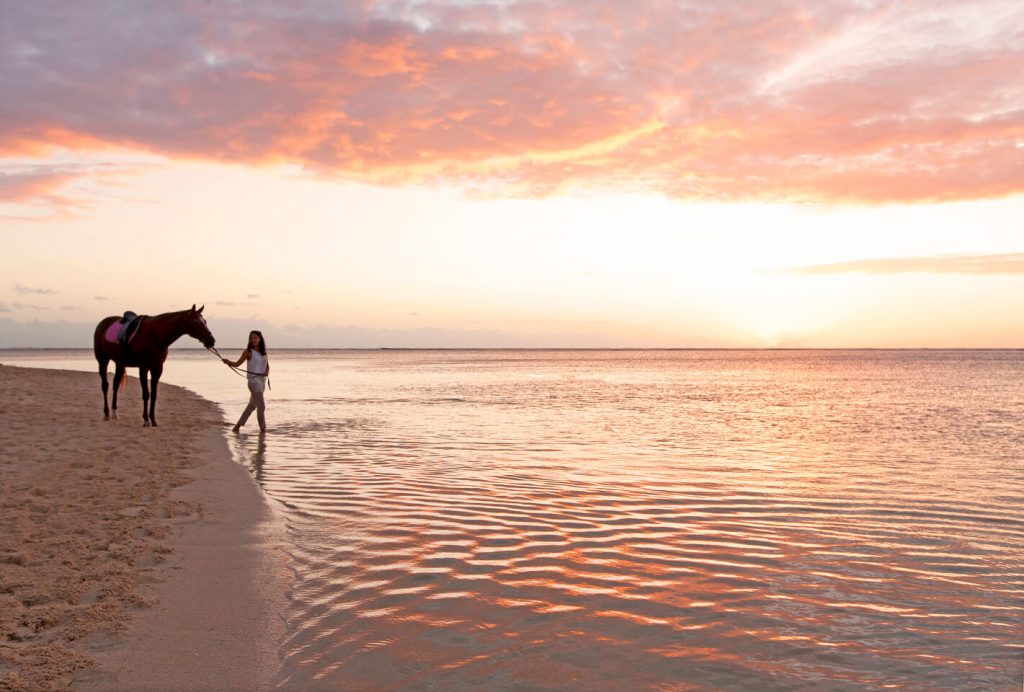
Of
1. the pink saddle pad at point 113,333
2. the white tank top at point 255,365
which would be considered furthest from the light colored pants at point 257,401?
the pink saddle pad at point 113,333

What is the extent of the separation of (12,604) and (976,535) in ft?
33.6

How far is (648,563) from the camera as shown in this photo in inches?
287

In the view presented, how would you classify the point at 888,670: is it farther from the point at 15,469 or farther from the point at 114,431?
the point at 114,431

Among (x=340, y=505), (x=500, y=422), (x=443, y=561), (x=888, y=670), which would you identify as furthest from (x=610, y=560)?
(x=500, y=422)

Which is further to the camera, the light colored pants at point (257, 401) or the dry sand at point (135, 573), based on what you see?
the light colored pants at point (257, 401)

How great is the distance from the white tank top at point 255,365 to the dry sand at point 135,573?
180 inches

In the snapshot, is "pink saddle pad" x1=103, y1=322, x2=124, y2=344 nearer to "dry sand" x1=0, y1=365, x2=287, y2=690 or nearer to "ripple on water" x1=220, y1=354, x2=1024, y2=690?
"dry sand" x1=0, y1=365, x2=287, y2=690

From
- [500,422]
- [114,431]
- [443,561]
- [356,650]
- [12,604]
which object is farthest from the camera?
[500,422]

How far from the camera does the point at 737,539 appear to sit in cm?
828

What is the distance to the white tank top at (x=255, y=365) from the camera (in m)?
18.2

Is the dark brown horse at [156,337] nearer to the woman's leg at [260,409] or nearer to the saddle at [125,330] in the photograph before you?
the saddle at [125,330]

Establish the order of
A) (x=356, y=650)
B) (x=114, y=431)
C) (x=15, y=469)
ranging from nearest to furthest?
(x=356, y=650) < (x=15, y=469) < (x=114, y=431)

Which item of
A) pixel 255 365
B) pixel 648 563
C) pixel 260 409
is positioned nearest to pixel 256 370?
pixel 255 365

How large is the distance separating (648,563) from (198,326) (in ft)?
51.2
